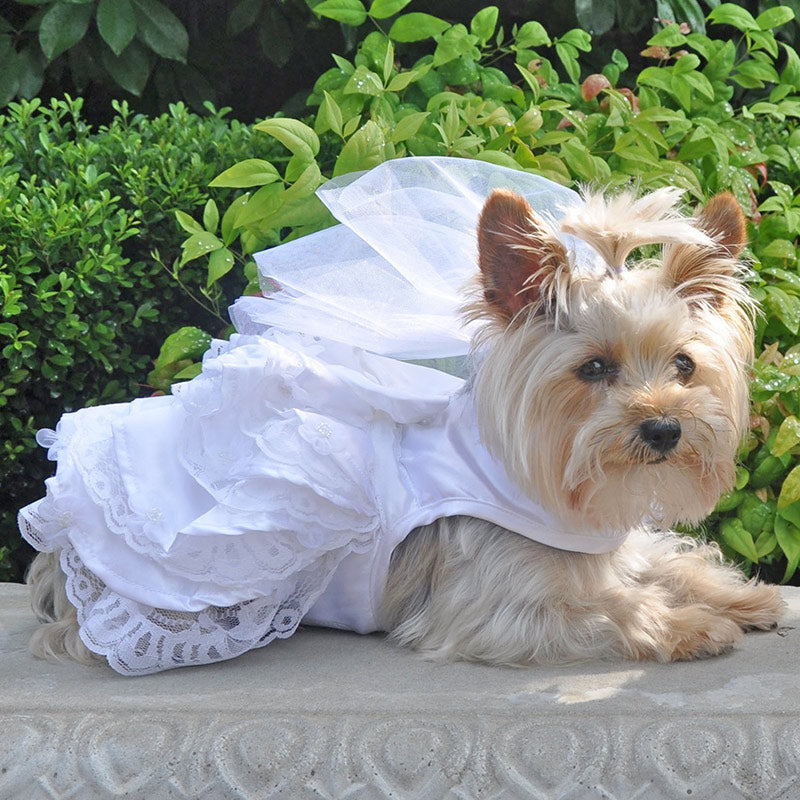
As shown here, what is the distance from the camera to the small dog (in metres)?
2.23

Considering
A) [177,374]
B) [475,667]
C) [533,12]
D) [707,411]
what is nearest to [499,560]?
[475,667]

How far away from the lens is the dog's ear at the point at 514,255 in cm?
225

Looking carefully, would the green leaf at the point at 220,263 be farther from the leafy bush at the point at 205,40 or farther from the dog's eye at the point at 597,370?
the dog's eye at the point at 597,370

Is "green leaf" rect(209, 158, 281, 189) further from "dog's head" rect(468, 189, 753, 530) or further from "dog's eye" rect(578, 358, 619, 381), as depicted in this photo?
"dog's eye" rect(578, 358, 619, 381)

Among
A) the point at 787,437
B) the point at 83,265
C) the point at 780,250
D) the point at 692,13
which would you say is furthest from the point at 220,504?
the point at 692,13

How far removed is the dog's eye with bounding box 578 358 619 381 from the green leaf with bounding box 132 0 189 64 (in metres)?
2.72

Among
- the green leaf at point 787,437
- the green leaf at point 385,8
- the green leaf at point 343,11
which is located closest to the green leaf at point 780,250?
the green leaf at point 787,437

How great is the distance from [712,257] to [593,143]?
1.51m

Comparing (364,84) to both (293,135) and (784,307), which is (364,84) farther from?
(784,307)

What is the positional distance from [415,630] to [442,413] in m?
0.50

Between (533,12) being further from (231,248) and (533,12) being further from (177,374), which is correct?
(177,374)

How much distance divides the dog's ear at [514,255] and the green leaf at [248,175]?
1.12 meters

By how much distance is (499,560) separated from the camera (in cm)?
243

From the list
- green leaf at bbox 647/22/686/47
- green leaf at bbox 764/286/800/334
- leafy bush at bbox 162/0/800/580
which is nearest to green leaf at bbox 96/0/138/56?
leafy bush at bbox 162/0/800/580
